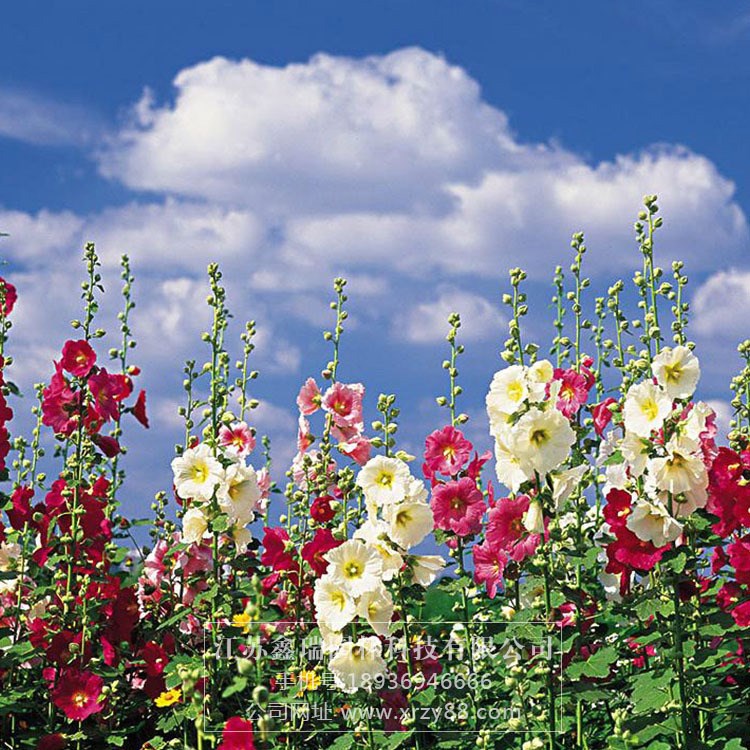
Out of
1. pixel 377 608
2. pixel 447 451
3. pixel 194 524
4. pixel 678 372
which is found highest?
pixel 678 372

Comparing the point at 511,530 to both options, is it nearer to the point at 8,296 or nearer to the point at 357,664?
the point at 357,664

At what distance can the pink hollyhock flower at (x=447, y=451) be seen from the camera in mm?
3816

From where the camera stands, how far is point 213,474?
3781 millimetres

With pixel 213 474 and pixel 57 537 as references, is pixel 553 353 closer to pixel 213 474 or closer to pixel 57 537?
pixel 213 474

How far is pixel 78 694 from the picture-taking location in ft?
13.5

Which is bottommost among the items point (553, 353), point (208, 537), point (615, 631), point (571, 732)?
point (571, 732)

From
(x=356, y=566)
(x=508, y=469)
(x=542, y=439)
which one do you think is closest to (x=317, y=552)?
(x=356, y=566)

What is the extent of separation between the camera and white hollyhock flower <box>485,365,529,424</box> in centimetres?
321

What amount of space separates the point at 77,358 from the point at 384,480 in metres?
1.64

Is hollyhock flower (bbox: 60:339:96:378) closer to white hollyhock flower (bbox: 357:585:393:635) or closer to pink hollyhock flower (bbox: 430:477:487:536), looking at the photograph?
pink hollyhock flower (bbox: 430:477:487:536)

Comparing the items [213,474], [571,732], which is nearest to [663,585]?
[571,732]

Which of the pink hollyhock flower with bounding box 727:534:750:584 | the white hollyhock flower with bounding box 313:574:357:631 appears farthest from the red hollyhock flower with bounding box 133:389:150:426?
the pink hollyhock flower with bounding box 727:534:750:584

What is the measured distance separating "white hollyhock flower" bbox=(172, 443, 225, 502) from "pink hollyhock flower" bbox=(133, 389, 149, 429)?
3.27 feet

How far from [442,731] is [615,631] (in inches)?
31.8
